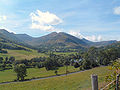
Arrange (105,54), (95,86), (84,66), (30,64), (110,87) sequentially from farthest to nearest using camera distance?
(30,64)
(105,54)
(84,66)
(110,87)
(95,86)

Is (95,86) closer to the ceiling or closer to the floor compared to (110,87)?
closer to the ceiling

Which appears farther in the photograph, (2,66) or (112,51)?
(2,66)

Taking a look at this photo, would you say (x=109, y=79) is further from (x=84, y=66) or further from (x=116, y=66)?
(x=84, y=66)

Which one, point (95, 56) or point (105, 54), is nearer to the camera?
point (105, 54)

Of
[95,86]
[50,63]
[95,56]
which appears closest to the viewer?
[95,86]

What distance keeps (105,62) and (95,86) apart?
3627 inches

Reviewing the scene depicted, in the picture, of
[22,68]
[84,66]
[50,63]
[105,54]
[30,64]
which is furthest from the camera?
[30,64]

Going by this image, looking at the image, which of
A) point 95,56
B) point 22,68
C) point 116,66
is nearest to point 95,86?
point 116,66

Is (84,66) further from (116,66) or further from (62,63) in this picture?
(116,66)

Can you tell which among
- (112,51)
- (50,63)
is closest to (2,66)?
(50,63)

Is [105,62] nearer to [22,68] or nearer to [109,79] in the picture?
[22,68]

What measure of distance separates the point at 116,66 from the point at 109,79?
810mm

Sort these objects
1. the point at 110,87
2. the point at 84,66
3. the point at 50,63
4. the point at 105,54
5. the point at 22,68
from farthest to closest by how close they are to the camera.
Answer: the point at 50,63
the point at 105,54
the point at 84,66
the point at 22,68
the point at 110,87

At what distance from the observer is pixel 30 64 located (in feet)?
387
